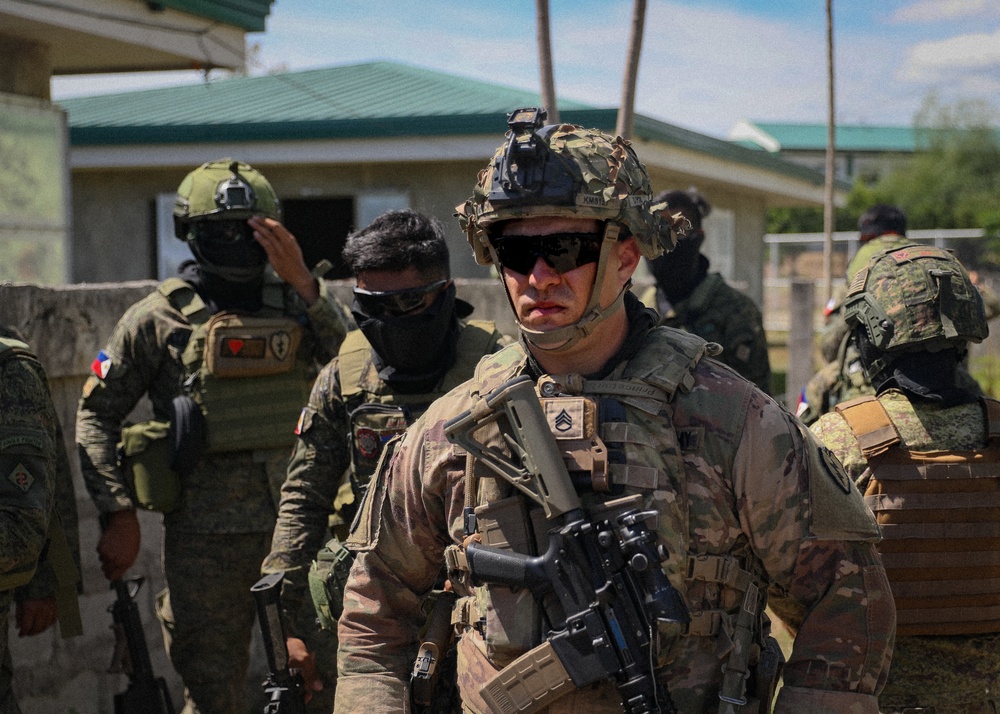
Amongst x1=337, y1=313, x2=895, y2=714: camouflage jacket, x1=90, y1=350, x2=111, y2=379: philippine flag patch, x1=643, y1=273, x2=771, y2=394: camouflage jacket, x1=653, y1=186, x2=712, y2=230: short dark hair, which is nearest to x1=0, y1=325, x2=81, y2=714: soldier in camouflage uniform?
x1=90, y1=350, x2=111, y2=379: philippine flag patch

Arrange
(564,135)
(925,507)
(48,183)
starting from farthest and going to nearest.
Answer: (48,183)
(925,507)
(564,135)

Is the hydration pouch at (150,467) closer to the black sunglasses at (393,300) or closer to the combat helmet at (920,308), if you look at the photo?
the black sunglasses at (393,300)

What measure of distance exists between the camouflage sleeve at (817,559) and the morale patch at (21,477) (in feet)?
6.90

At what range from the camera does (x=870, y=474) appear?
3189 millimetres

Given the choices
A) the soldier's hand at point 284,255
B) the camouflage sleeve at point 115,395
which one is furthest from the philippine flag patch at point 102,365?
the soldier's hand at point 284,255

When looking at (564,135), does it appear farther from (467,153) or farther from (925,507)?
(467,153)

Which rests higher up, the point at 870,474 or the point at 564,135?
the point at 564,135

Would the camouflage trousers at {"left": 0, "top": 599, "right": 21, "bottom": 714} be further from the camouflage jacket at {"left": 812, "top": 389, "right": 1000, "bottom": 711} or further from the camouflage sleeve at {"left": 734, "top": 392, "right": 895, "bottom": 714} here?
the camouflage jacket at {"left": 812, "top": 389, "right": 1000, "bottom": 711}

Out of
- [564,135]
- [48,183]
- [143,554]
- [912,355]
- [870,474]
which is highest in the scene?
[48,183]

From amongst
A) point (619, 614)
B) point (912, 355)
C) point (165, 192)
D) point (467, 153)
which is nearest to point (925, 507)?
point (912, 355)

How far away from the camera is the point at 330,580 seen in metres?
3.39

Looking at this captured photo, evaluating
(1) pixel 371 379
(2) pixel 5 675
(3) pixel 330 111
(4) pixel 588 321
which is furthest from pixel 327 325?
(3) pixel 330 111

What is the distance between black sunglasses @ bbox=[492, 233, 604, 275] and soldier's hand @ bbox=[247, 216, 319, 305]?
2382mm

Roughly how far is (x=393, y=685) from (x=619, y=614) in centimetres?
55
